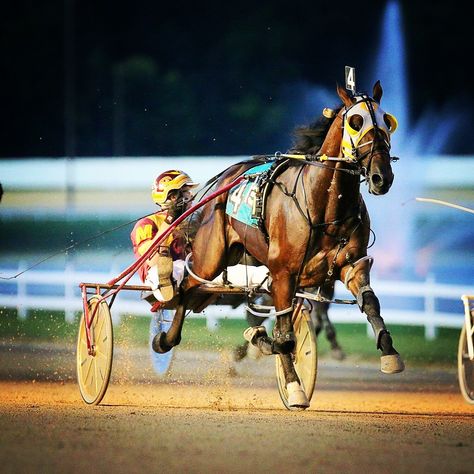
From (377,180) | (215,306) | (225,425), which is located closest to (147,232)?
(225,425)

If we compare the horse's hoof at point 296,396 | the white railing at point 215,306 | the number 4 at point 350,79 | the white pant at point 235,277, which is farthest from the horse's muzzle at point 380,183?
the white railing at point 215,306

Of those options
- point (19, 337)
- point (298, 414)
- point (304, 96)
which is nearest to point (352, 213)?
point (298, 414)

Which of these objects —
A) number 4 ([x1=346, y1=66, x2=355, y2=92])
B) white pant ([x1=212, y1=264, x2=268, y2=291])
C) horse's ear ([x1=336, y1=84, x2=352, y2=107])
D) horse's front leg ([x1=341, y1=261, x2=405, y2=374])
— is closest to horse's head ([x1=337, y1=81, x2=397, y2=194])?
horse's ear ([x1=336, y1=84, x2=352, y2=107])

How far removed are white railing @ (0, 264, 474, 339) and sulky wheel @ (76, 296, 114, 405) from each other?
4156mm

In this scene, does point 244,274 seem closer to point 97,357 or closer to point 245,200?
point 245,200

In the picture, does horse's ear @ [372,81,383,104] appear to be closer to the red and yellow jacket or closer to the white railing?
the red and yellow jacket

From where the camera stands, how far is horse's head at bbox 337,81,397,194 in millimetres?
6793

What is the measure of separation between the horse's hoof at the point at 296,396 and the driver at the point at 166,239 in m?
1.22

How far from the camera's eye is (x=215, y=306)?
14016 mm

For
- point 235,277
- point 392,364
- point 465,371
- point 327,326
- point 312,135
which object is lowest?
point 327,326

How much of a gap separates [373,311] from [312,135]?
1.05 metres

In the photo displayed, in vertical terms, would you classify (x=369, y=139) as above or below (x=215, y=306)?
above

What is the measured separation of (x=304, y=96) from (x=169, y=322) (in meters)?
7.89

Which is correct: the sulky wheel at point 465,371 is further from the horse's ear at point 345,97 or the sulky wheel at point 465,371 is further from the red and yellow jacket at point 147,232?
the red and yellow jacket at point 147,232
